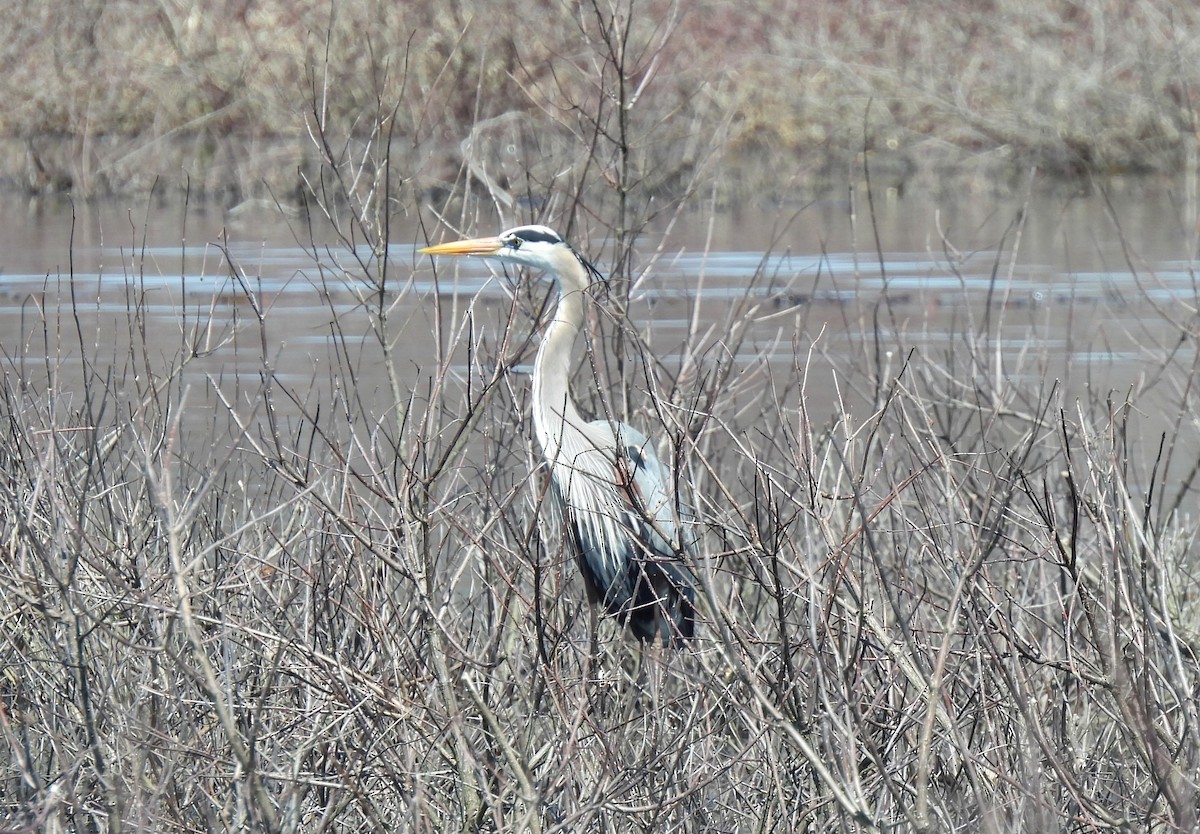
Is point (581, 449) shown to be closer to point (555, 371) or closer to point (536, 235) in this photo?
point (555, 371)

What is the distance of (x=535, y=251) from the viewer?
492 centimetres

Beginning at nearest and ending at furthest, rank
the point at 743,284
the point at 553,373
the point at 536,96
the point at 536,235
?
1. the point at 553,373
2. the point at 536,235
3. the point at 743,284
4. the point at 536,96

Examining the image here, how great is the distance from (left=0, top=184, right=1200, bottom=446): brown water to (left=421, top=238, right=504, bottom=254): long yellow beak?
1727 mm

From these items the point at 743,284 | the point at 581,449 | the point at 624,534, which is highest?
the point at 581,449

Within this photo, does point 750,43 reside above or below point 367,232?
below

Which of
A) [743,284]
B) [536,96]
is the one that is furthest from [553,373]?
[536,96]

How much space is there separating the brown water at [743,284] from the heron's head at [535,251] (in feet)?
5.03

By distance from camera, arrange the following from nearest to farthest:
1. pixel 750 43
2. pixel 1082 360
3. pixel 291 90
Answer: pixel 1082 360 → pixel 291 90 → pixel 750 43

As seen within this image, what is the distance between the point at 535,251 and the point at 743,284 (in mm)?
Result: 7377

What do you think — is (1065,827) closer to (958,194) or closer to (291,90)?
(958,194)


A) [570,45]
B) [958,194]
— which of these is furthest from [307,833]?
[958,194]

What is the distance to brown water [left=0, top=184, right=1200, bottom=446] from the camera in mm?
9320

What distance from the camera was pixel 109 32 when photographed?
22156mm

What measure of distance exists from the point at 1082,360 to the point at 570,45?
Result: 8.82m
